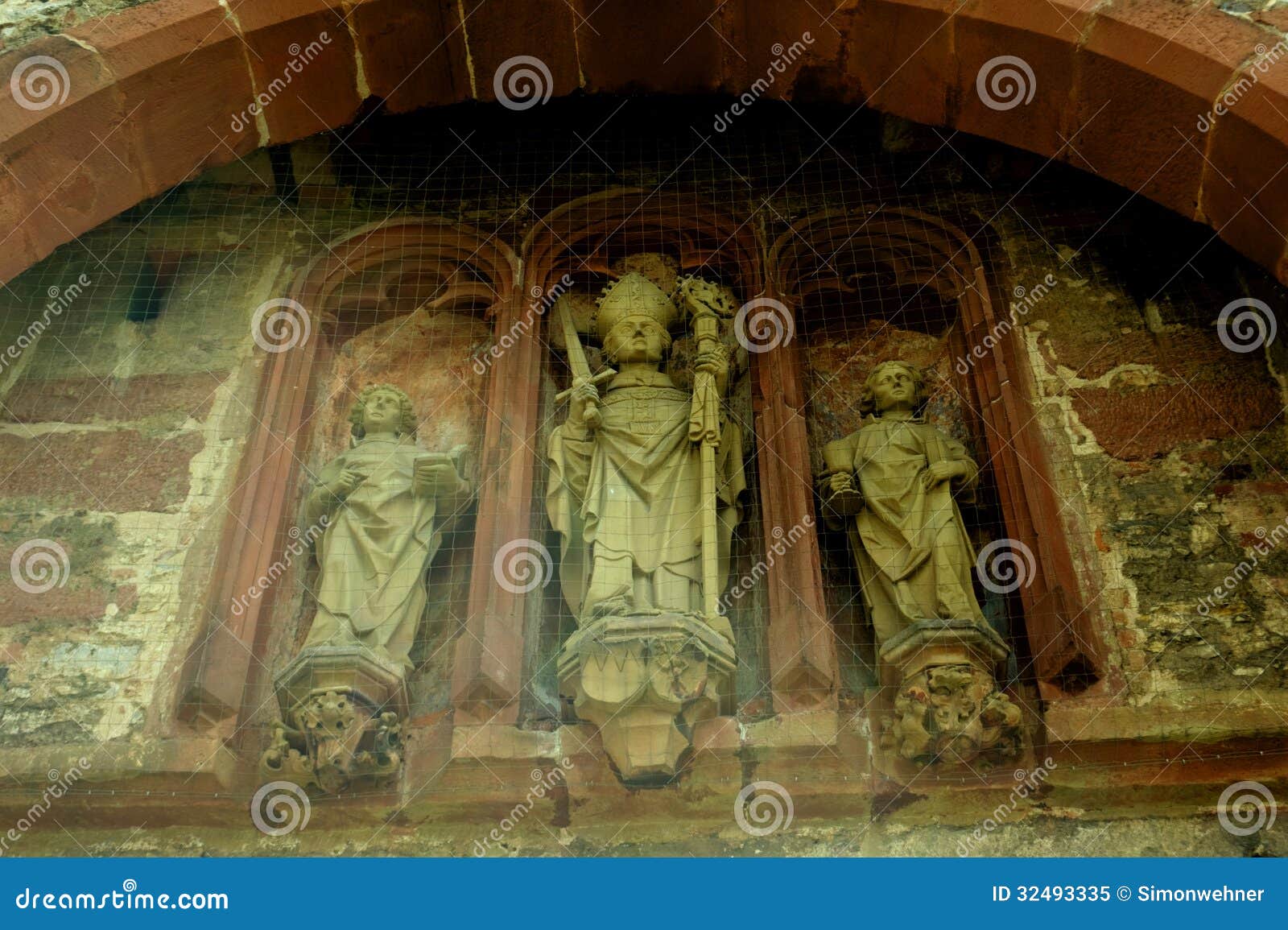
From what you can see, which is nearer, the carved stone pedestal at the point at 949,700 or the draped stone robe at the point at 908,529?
the carved stone pedestal at the point at 949,700

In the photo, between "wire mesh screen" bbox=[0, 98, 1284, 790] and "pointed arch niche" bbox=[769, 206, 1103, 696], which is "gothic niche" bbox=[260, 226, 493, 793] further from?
"pointed arch niche" bbox=[769, 206, 1103, 696]

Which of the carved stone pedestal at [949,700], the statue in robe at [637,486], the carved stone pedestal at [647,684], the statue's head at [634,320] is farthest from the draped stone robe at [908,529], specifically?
the statue's head at [634,320]

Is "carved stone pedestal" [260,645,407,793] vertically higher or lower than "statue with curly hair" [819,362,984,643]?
lower

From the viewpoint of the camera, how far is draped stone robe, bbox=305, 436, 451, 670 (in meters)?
6.05

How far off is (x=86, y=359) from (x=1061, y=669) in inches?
176

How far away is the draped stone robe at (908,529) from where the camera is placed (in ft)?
19.7

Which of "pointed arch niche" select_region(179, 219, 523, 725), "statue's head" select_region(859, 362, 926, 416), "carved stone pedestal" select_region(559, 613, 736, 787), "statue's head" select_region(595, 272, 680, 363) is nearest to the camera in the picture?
"carved stone pedestal" select_region(559, 613, 736, 787)

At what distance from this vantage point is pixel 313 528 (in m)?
6.52

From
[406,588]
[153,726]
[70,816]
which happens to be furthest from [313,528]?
[70,816]

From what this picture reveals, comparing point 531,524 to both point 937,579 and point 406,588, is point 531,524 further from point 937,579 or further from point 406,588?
point 937,579

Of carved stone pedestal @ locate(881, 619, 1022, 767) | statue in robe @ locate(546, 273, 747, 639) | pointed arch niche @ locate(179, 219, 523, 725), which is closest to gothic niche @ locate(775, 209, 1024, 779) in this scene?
carved stone pedestal @ locate(881, 619, 1022, 767)

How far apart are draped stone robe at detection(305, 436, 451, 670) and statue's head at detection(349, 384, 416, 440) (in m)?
0.12

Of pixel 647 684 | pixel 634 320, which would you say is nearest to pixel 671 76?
pixel 634 320

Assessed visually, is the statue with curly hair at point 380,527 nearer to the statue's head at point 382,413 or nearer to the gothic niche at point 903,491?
the statue's head at point 382,413
